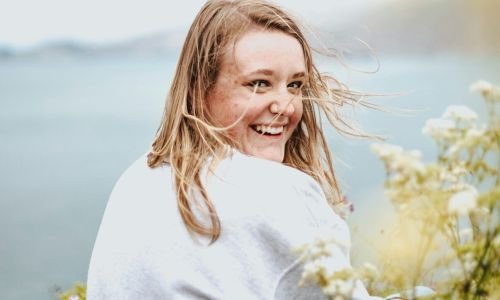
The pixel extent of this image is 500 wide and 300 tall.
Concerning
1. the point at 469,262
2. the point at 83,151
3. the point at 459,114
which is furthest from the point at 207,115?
the point at 83,151

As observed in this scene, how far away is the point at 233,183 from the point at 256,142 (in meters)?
0.45

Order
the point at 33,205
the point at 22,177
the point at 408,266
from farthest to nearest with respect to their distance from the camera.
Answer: the point at 22,177, the point at 33,205, the point at 408,266

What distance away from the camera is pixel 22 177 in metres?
13.1

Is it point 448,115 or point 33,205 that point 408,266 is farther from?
point 33,205

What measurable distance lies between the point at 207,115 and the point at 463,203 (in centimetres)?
136

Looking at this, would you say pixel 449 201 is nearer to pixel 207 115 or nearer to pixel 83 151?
pixel 207 115

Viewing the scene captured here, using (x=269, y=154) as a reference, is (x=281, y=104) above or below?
above

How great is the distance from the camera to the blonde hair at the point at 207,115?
226 centimetres

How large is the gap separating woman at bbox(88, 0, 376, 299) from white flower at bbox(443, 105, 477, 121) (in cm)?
33

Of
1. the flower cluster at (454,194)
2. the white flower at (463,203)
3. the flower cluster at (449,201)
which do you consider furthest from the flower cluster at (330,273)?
the white flower at (463,203)

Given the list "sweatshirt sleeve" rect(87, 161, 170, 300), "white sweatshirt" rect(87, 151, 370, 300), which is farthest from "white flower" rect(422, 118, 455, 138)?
"sweatshirt sleeve" rect(87, 161, 170, 300)

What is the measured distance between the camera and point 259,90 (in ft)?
8.34

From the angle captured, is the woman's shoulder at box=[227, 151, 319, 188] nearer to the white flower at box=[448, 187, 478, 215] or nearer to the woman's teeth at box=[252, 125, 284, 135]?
the woman's teeth at box=[252, 125, 284, 135]


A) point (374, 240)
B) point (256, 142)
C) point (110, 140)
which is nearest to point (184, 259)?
point (256, 142)
